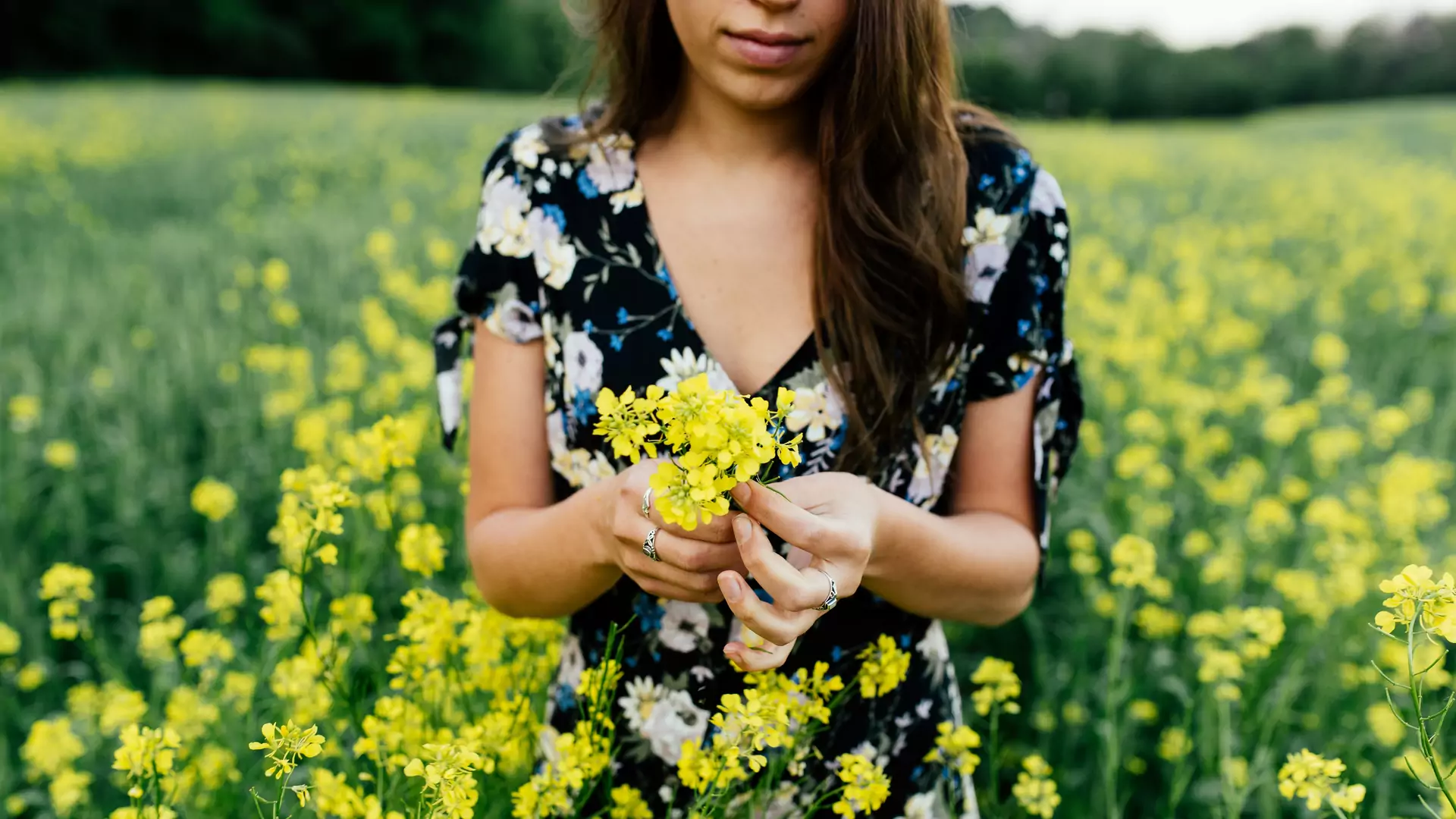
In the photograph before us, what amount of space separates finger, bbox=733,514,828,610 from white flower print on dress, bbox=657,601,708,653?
0.48 metres

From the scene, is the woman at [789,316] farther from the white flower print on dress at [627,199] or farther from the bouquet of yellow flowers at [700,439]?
the bouquet of yellow flowers at [700,439]

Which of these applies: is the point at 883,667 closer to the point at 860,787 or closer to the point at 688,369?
the point at 860,787

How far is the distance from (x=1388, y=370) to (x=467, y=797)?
4.34m

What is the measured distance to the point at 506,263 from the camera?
4.71 ft

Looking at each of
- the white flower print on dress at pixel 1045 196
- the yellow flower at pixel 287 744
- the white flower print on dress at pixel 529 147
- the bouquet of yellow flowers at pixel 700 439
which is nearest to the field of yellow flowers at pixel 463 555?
the yellow flower at pixel 287 744

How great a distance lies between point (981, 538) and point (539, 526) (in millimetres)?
593

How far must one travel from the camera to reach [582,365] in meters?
1.38

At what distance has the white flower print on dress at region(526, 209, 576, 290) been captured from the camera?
142 centimetres

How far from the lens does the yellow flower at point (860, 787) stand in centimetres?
116

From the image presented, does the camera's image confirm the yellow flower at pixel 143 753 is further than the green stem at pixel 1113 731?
No

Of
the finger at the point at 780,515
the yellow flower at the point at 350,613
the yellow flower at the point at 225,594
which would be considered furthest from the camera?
the yellow flower at the point at 225,594

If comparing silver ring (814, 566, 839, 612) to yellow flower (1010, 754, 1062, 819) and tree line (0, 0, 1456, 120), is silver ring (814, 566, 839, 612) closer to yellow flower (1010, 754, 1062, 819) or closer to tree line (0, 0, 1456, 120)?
yellow flower (1010, 754, 1062, 819)

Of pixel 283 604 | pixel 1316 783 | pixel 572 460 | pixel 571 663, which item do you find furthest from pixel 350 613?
pixel 1316 783

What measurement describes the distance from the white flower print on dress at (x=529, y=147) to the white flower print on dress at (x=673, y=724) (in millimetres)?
800
